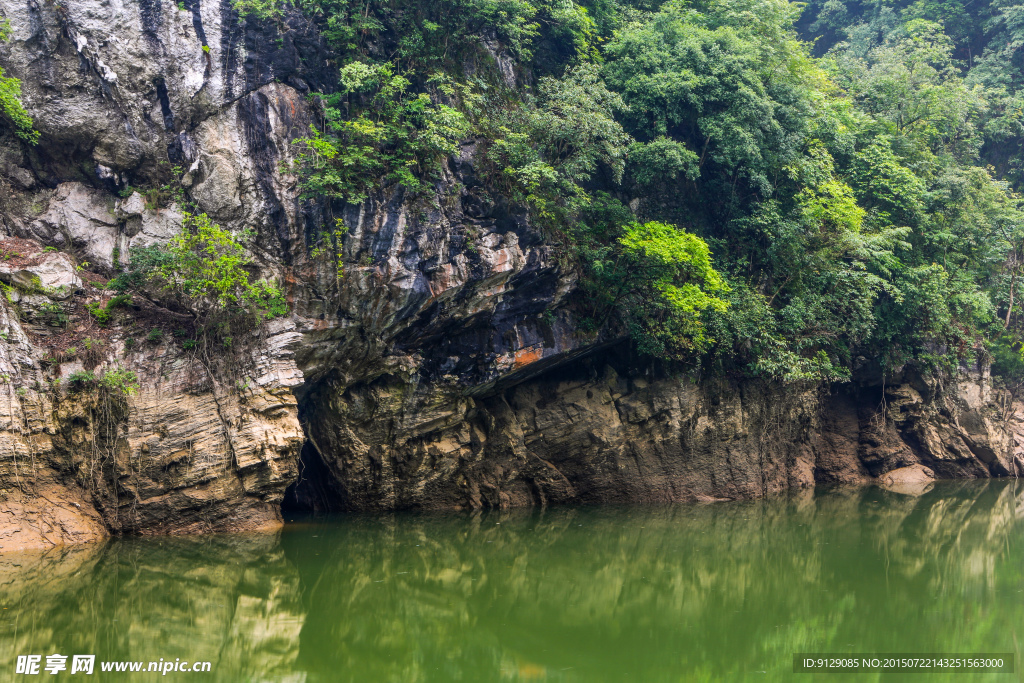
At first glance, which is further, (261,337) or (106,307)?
(261,337)

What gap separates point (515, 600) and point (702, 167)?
10744mm

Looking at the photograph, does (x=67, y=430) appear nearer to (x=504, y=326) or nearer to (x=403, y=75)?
(x=504, y=326)

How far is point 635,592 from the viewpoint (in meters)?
8.85

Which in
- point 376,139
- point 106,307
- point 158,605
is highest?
point 376,139

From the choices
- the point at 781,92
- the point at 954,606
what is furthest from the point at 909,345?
the point at 954,606

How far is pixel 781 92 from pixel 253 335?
38.0ft

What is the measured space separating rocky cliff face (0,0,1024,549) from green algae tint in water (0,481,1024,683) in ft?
3.39

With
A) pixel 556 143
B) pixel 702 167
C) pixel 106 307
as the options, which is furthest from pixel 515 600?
pixel 702 167

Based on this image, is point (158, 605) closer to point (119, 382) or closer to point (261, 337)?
point (119, 382)

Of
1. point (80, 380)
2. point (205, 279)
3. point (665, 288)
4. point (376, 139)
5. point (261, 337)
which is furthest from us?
point (665, 288)

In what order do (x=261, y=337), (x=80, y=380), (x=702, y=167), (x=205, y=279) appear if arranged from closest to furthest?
(x=80, y=380), (x=205, y=279), (x=261, y=337), (x=702, y=167)

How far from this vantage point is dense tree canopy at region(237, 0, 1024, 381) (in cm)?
1264

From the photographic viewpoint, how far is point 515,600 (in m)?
8.28

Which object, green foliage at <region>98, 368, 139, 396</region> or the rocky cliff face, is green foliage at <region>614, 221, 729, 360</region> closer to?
the rocky cliff face
